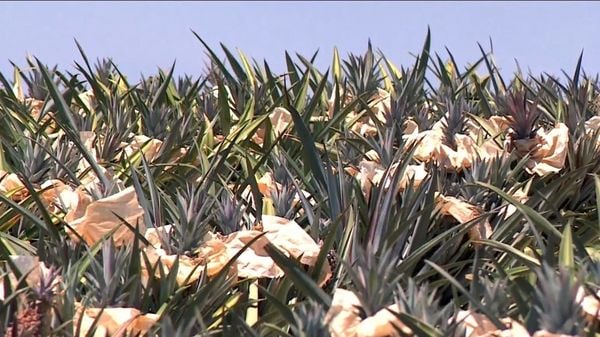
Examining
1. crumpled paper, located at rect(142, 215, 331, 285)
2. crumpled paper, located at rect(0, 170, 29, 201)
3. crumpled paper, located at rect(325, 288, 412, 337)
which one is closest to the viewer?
crumpled paper, located at rect(325, 288, 412, 337)

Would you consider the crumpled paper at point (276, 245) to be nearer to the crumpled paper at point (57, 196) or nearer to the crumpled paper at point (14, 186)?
the crumpled paper at point (57, 196)

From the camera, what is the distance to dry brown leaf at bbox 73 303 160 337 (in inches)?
53.7

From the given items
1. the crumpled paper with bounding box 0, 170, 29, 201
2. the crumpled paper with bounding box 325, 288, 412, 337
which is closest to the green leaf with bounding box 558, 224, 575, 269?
the crumpled paper with bounding box 325, 288, 412, 337

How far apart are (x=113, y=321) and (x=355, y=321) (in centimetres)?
34

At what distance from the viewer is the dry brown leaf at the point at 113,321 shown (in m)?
1.36

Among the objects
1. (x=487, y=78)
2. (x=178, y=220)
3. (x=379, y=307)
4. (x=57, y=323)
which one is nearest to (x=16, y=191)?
(x=178, y=220)

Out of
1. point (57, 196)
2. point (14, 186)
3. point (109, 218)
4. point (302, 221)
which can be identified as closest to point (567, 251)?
point (302, 221)

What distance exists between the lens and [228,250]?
5.35 feet

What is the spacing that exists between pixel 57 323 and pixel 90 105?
5.72ft

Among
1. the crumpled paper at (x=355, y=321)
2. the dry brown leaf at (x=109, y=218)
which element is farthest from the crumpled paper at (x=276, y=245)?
the crumpled paper at (x=355, y=321)

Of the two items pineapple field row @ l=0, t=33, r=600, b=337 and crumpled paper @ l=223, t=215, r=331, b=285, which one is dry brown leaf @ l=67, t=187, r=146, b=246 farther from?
crumpled paper @ l=223, t=215, r=331, b=285

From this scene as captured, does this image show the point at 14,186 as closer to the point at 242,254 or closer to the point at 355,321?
the point at 242,254

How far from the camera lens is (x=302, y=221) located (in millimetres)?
1919

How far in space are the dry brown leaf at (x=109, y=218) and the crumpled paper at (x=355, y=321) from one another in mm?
457
